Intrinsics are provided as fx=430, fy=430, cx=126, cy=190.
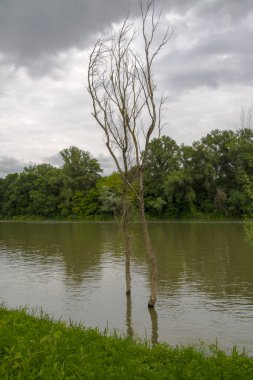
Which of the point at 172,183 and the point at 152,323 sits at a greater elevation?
the point at 172,183

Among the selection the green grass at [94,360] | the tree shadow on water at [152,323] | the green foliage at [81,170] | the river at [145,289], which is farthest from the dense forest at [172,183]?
the green grass at [94,360]

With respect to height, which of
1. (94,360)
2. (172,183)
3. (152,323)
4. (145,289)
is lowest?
(152,323)

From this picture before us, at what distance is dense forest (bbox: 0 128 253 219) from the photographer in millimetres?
76625

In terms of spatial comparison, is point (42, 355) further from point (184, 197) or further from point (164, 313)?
point (184, 197)

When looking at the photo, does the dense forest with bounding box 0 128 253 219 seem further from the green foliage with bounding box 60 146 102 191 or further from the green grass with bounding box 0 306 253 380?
the green grass with bounding box 0 306 253 380

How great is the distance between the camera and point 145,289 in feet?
71.4

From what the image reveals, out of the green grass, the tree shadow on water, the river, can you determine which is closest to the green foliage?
the river

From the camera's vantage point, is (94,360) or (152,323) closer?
(94,360)

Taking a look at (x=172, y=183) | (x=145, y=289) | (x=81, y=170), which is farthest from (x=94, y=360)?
(x=81, y=170)

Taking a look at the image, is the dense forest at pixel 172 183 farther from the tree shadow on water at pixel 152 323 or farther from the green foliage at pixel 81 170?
the tree shadow on water at pixel 152 323

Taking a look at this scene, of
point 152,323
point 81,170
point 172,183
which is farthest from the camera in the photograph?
point 81,170

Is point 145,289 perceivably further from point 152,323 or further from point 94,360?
point 94,360

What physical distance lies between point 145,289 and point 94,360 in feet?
44.5

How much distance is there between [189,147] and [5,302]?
64.9m
